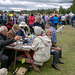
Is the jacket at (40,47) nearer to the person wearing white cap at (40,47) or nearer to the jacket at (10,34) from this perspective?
the person wearing white cap at (40,47)

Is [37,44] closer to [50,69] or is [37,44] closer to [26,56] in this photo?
[26,56]

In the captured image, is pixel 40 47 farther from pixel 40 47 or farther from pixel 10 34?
pixel 10 34

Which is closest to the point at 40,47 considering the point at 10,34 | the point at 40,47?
the point at 40,47

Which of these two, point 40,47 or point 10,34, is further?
point 10,34

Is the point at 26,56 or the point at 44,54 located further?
the point at 26,56

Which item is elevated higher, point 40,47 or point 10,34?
point 10,34

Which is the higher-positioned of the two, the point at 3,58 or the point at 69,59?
the point at 3,58

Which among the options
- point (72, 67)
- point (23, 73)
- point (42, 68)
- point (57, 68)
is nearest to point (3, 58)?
point (23, 73)

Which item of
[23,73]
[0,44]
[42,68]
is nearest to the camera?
[0,44]

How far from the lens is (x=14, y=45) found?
135 inches

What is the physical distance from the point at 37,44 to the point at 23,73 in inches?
36.5

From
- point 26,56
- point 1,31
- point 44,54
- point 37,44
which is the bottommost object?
point 26,56

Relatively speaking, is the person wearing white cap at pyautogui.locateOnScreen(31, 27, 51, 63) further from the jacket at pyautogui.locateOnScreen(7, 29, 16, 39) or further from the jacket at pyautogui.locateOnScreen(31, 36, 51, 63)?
the jacket at pyautogui.locateOnScreen(7, 29, 16, 39)

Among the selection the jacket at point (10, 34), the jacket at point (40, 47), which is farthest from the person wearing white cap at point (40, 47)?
the jacket at point (10, 34)
